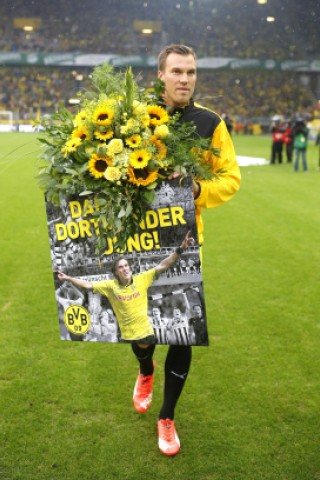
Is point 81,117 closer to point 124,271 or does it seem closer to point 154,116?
point 154,116

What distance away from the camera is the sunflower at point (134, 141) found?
88.9 inches

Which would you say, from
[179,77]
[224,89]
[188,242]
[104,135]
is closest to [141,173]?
[104,135]

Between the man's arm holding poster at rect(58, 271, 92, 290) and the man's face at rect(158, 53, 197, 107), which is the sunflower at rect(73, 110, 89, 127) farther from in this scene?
the man's arm holding poster at rect(58, 271, 92, 290)

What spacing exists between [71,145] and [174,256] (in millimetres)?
628

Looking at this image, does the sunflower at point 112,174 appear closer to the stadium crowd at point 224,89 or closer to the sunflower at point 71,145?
the sunflower at point 71,145

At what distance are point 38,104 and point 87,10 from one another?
28.0 feet

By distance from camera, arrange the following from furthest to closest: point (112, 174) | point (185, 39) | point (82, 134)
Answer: point (185, 39), point (82, 134), point (112, 174)

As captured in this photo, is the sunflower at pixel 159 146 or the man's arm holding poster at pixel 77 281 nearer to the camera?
the sunflower at pixel 159 146

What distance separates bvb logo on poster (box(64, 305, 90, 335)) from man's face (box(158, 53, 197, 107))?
1.10m

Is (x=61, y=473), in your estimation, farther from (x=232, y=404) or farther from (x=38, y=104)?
(x=38, y=104)

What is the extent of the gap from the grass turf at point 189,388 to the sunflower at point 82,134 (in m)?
0.30

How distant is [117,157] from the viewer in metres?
2.24

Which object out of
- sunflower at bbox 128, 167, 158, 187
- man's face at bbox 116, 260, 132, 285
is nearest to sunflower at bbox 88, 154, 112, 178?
sunflower at bbox 128, 167, 158, 187


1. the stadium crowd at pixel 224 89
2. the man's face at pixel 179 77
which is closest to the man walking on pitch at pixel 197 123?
the man's face at pixel 179 77
